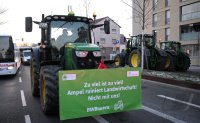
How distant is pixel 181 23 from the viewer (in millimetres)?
42125

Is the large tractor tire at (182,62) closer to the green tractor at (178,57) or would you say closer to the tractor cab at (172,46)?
the green tractor at (178,57)

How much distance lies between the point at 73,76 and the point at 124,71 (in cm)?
127

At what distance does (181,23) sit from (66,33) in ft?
116

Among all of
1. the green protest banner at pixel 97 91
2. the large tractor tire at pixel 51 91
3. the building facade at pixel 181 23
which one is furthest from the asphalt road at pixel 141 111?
the building facade at pixel 181 23

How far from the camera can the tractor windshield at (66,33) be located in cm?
922

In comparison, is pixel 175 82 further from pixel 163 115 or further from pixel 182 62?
pixel 182 62

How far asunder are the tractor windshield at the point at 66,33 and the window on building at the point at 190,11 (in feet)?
107

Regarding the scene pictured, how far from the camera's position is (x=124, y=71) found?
7.11 metres

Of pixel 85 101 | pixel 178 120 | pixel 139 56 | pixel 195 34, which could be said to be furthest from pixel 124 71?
pixel 195 34

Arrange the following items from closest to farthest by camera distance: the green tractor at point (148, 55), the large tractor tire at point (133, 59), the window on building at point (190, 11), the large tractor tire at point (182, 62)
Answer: the green tractor at point (148, 55), the large tractor tire at point (133, 59), the large tractor tire at point (182, 62), the window on building at point (190, 11)

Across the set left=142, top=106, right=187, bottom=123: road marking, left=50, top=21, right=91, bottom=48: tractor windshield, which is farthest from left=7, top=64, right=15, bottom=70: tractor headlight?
left=142, top=106, right=187, bottom=123: road marking

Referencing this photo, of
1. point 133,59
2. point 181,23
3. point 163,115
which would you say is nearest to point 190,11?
point 181,23

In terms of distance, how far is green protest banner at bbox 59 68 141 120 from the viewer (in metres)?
6.54

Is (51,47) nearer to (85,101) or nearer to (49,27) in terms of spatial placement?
(49,27)
